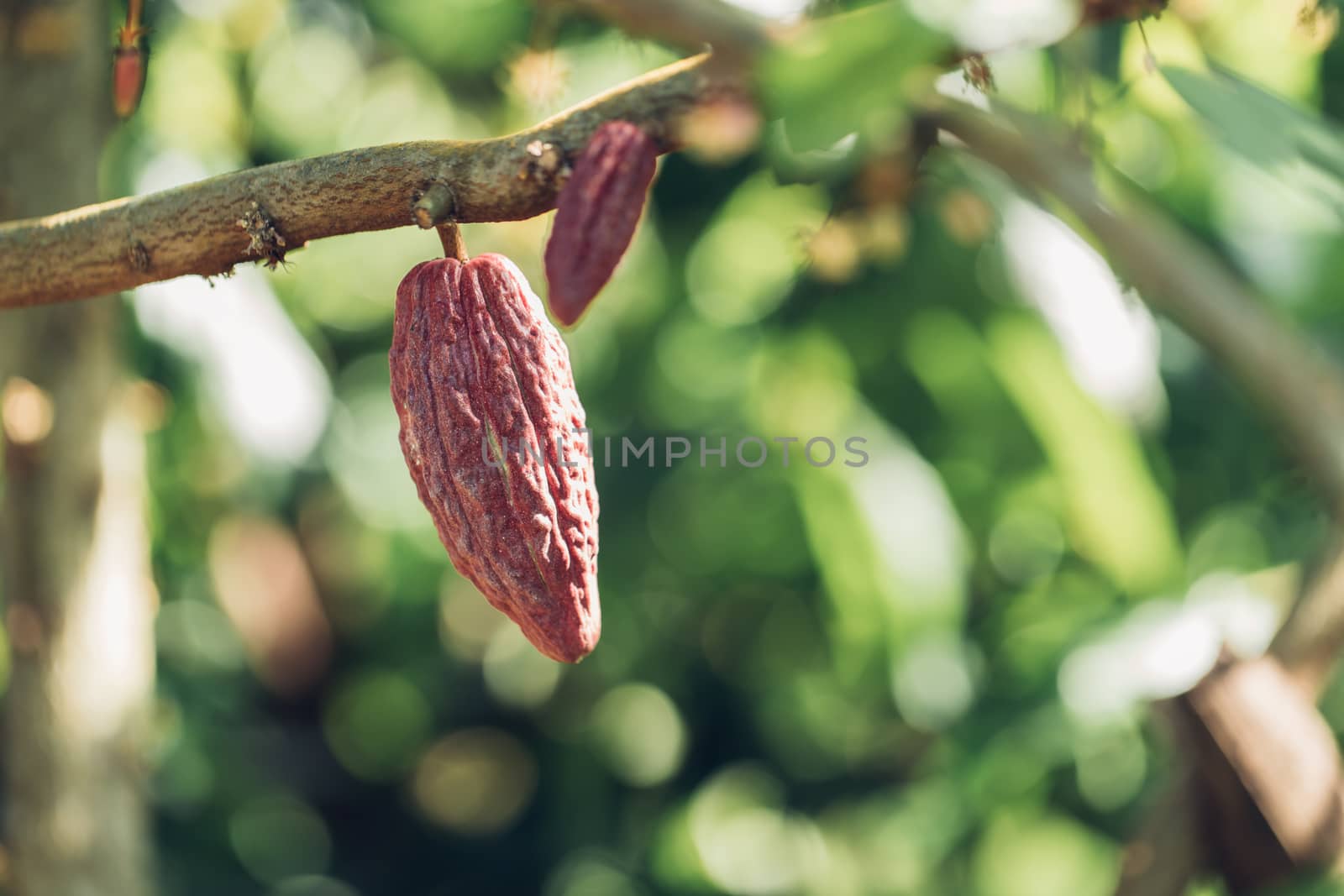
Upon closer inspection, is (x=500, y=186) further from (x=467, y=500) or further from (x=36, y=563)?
(x=36, y=563)

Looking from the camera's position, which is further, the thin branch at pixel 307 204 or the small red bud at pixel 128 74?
the small red bud at pixel 128 74

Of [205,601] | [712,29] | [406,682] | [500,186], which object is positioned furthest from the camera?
[406,682]

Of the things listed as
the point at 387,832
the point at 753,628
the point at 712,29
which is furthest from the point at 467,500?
the point at 387,832

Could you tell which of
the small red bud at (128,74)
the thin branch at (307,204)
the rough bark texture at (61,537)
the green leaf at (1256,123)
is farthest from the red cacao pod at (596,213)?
the rough bark texture at (61,537)

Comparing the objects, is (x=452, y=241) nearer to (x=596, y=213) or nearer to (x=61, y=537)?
(x=596, y=213)

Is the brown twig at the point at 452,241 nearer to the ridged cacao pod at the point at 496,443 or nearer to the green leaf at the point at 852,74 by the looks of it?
the ridged cacao pod at the point at 496,443

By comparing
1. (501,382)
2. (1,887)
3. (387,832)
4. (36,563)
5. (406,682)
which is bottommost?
(387,832)

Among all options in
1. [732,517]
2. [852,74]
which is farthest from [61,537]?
[732,517]
